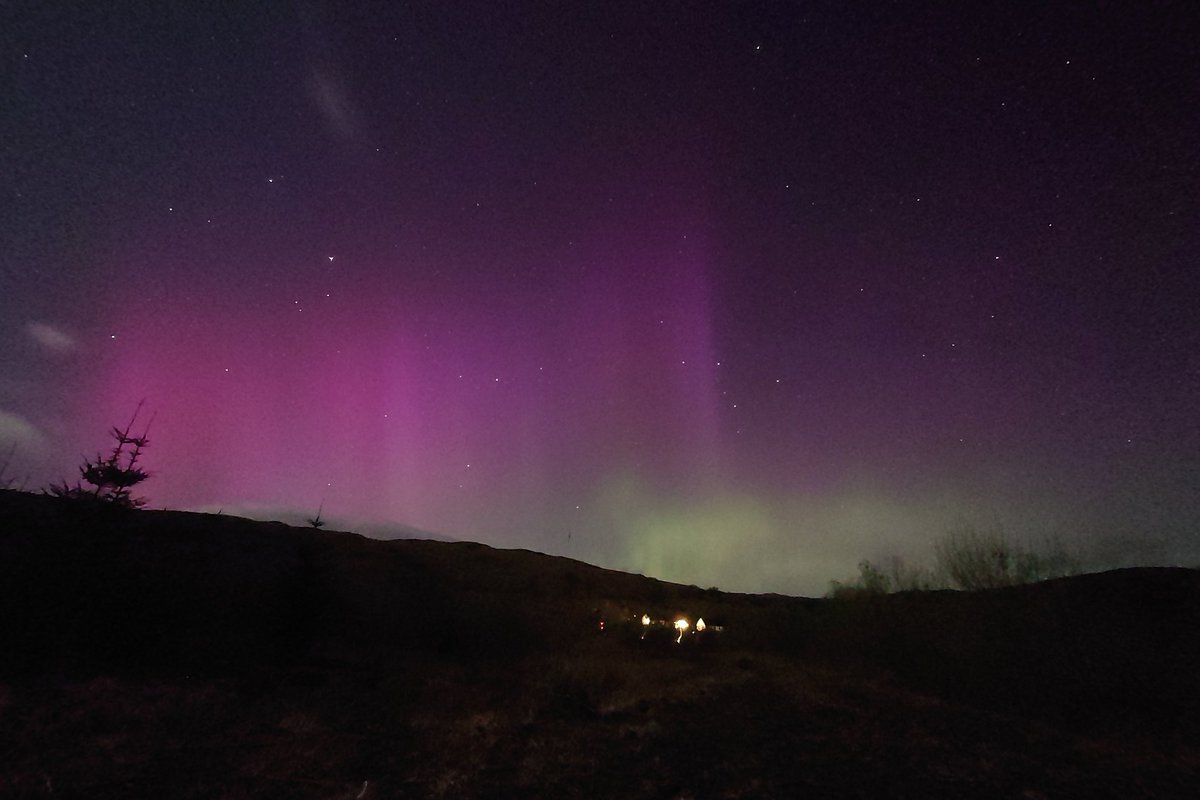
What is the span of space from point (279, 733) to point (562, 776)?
5.38 metres

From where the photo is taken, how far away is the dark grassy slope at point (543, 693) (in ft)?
31.0

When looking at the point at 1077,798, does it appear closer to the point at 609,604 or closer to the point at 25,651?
the point at 25,651

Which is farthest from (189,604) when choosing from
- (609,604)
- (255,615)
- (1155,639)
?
(1155,639)

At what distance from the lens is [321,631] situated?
20.2 meters

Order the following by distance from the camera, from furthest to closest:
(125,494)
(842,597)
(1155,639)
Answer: (842,597)
(125,494)
(1155,639)

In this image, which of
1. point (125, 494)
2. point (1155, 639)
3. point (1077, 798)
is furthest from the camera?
point (125, 494)

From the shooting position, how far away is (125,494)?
62.0 feet

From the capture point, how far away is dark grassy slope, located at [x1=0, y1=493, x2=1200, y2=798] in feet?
31.0

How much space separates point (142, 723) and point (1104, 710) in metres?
20.0

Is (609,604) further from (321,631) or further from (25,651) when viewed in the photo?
(25,651)

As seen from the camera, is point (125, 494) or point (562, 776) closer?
point (562, 776)

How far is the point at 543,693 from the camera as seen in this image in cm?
1478

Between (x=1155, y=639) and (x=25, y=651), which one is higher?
(x=1155, y=639)

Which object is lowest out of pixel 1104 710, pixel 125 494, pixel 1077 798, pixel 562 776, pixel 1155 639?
pixel 562 776
